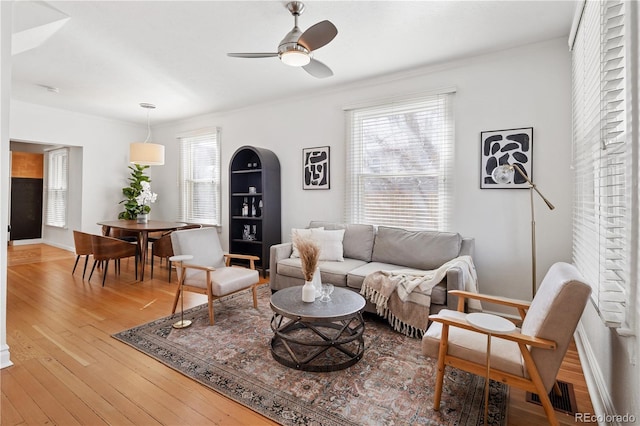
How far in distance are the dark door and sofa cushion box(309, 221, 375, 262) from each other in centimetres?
830

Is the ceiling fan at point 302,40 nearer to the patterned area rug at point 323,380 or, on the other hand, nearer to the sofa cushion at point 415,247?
the sofa cushion at point 415,247

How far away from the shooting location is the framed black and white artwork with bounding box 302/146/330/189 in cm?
467

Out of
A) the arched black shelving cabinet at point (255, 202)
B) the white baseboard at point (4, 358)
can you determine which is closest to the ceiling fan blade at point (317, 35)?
the arched black shelving cabinet at point (255, 202)

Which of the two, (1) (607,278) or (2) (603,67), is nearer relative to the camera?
(1) (607,278)

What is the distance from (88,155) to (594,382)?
810 cm

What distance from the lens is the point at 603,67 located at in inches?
69.8

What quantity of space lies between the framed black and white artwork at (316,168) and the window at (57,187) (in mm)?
5604

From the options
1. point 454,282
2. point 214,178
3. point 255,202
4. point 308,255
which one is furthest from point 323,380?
point 214,178

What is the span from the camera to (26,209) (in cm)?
776

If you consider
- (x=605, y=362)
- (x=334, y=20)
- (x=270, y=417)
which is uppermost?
(x=334, y=20)

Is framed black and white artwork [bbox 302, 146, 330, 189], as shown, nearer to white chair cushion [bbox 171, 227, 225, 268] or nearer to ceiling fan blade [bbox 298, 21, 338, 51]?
white chair cushion [bbox 171, 227, 225, 268]

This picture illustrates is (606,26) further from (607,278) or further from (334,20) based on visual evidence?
(334,20)

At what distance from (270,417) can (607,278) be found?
197 cm

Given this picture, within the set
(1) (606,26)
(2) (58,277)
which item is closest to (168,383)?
(1) (606,26)
